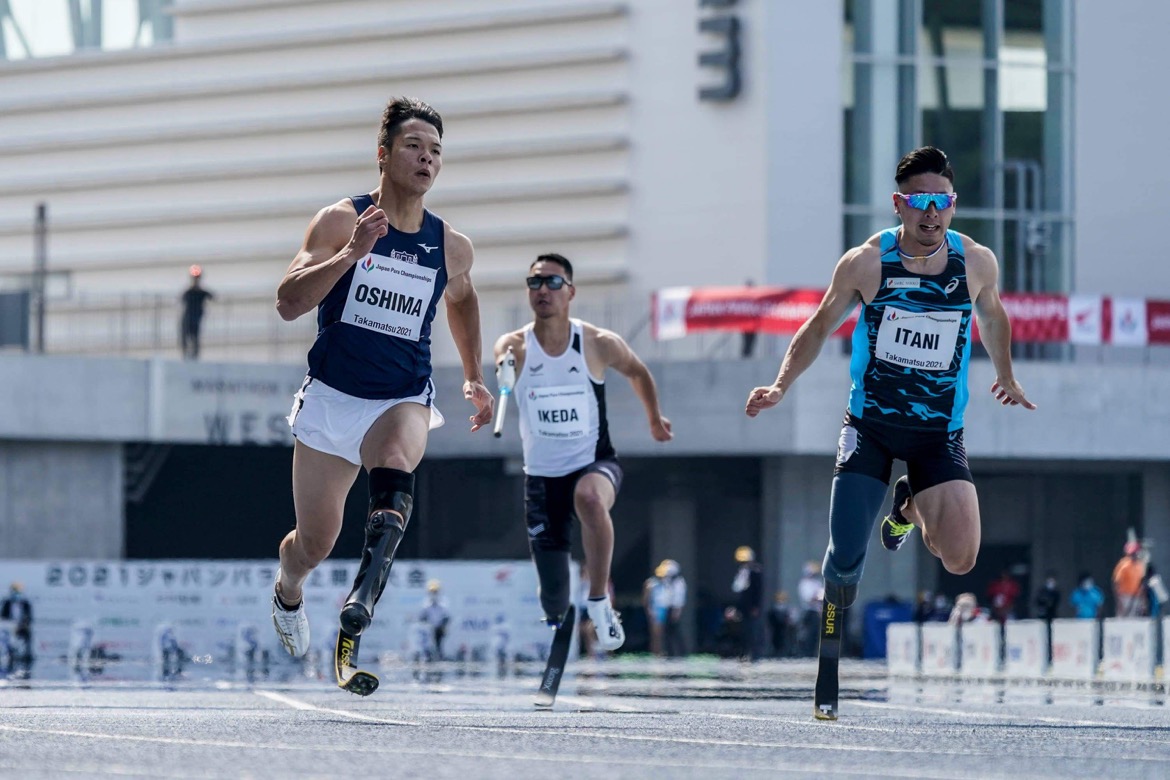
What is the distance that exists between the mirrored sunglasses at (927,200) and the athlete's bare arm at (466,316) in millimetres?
1787

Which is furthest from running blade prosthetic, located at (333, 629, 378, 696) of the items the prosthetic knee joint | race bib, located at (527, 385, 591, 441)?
race bib, located at (527, 385, 591, 441)

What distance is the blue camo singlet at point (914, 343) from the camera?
29.7 ft

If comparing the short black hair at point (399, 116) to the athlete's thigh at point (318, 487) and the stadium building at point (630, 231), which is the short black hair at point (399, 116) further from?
the stadium building at point (630, 231)

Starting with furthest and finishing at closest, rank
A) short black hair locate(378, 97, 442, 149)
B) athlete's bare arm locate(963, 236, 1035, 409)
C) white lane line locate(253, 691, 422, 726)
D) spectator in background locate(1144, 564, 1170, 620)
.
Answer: spectator in background locate(1144, 564, 1170, 620)
athlete's bare arm locate(963, 236, 1035, 409)
short black hair locate(378, 97, 442, 149)
white lane line locate(253, 691, 422, 726)

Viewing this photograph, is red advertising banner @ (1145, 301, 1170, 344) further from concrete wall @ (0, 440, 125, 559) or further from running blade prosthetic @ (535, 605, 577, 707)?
running blade prosthetic @ (535, 605, 577, 707)

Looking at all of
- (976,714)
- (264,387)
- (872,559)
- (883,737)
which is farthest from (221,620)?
(883,737)

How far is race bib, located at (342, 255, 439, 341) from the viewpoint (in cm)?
860

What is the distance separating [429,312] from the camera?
346 inches

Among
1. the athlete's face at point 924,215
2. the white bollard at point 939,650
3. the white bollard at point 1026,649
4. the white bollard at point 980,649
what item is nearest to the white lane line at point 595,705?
the athlete's face at point 924,215

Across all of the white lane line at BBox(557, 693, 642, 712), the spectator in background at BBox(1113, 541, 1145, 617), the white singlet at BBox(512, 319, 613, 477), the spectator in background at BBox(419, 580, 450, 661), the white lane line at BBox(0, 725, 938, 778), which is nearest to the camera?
the white lane line at BBox(0, 725, 938, 778)

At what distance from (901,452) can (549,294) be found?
297cm

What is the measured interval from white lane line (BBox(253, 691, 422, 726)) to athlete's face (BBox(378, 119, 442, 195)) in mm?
2044

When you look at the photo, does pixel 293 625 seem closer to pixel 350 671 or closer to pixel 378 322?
pixel 350 671

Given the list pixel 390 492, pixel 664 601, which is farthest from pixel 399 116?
pixel 664 601
